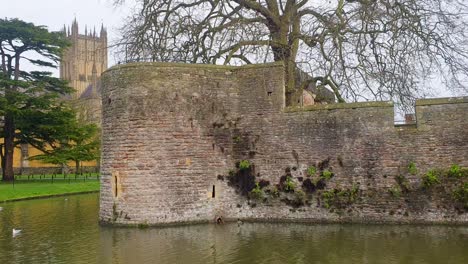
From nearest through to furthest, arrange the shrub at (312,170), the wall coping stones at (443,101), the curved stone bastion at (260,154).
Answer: the wall coping stones at (443,101), the curved stone bastion at (260,154), the shrub at (312,170)

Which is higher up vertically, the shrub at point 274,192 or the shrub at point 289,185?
the shrub at point 289,185

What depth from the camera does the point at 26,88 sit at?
36.5 m

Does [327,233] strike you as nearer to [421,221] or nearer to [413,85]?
[421,221]

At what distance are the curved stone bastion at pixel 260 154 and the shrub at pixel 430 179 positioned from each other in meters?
0.03

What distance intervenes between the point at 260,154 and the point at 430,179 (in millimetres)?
4711

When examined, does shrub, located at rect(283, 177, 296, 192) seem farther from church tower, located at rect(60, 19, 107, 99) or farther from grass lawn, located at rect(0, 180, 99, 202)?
church tower, located at rect(60, 19, 107, 99)

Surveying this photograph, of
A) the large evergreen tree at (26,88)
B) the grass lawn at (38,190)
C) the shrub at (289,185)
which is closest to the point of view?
the shrub at (289,185)

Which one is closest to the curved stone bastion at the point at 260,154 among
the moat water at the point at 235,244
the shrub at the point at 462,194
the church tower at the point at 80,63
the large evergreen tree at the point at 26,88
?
the shrub at the point at 462,194

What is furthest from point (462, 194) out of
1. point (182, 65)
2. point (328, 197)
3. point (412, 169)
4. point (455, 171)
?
point (182, 65)

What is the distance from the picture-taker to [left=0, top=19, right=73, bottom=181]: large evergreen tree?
1334 inches

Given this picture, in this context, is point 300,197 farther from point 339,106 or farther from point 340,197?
point 339,106

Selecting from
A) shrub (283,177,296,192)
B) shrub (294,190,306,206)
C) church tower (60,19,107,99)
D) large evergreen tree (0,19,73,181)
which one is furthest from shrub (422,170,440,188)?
church tower (60,19,107,99)

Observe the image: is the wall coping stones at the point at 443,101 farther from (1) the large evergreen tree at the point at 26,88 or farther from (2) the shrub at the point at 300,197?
(1) the large evergreen tree at the point at 26,88

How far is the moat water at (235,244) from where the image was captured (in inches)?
376
